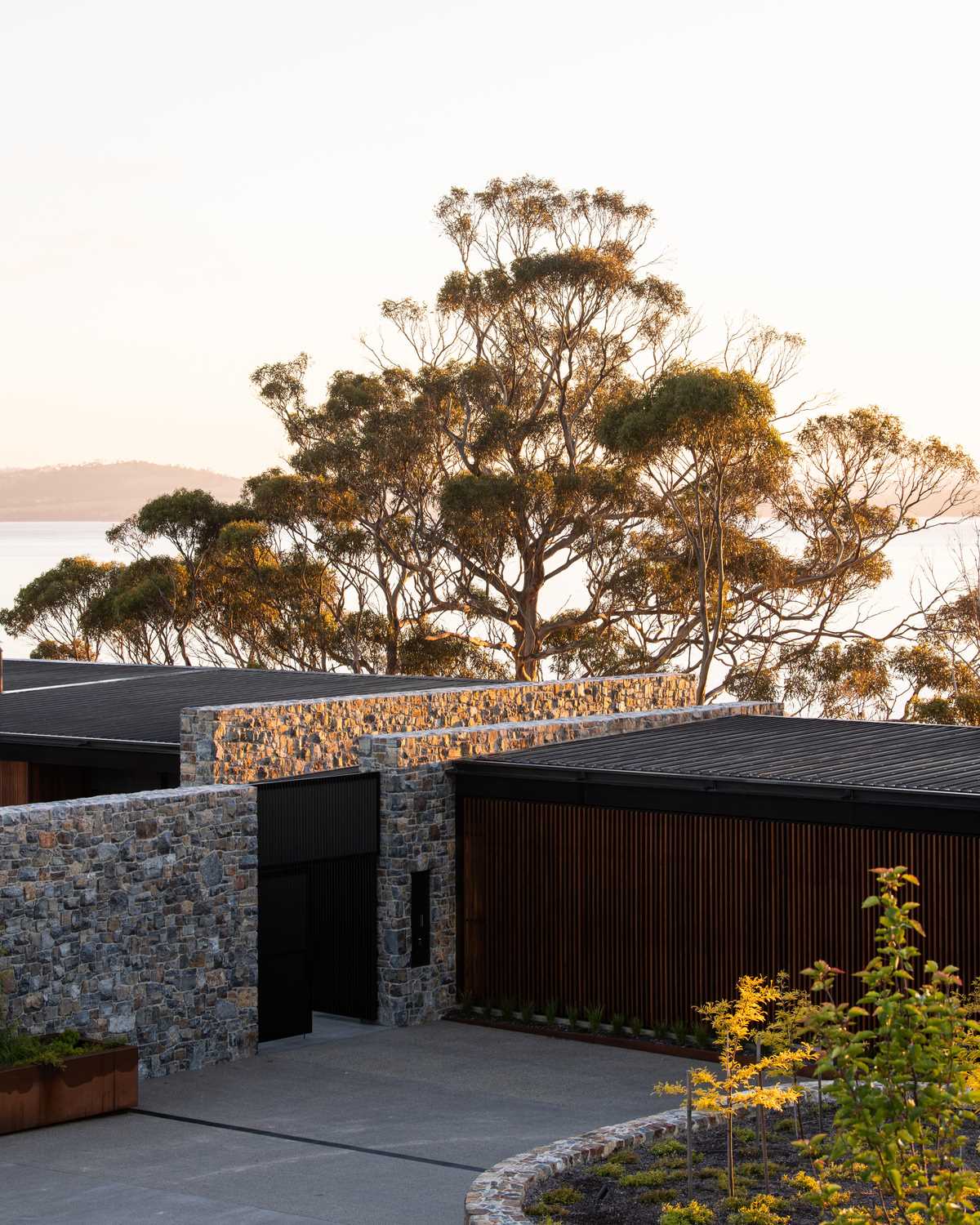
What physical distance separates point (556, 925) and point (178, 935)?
372cm

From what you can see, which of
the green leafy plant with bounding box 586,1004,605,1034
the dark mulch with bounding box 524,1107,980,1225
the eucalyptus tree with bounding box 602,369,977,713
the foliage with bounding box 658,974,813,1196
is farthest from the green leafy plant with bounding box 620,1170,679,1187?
the eucalyptus tree with bounding box 602,369,977,713

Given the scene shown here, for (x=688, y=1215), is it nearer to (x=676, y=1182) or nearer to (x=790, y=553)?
(x=676, y=1182)

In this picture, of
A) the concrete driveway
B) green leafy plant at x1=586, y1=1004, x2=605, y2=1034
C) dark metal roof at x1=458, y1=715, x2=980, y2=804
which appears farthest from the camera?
green leafy plant at x1=586, y1=1004, x2=605, y2=1034

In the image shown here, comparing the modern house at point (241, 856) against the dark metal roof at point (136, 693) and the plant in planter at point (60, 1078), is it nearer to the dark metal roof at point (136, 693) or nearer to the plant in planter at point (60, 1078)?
the dark metal roof at point (136, 693)

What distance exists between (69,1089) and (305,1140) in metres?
1.83

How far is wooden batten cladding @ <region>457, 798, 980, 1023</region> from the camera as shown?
13977 millimetres

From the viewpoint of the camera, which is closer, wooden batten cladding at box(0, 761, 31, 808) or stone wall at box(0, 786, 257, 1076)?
stone wall at box(0, 786, 257, 1076)

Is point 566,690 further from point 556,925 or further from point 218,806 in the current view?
point 218,806

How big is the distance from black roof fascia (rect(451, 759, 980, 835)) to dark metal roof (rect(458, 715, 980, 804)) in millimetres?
21

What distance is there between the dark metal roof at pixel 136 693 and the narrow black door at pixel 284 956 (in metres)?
3.25

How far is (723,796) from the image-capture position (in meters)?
14.9

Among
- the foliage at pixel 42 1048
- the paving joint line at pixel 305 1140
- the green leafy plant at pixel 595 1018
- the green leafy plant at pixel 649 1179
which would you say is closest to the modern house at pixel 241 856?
the foliage at pixel 42 1048

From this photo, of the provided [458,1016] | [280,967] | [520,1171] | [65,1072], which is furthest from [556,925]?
[520,1171]

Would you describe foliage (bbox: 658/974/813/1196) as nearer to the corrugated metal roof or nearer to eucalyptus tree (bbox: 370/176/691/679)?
the corrugated metal roof
